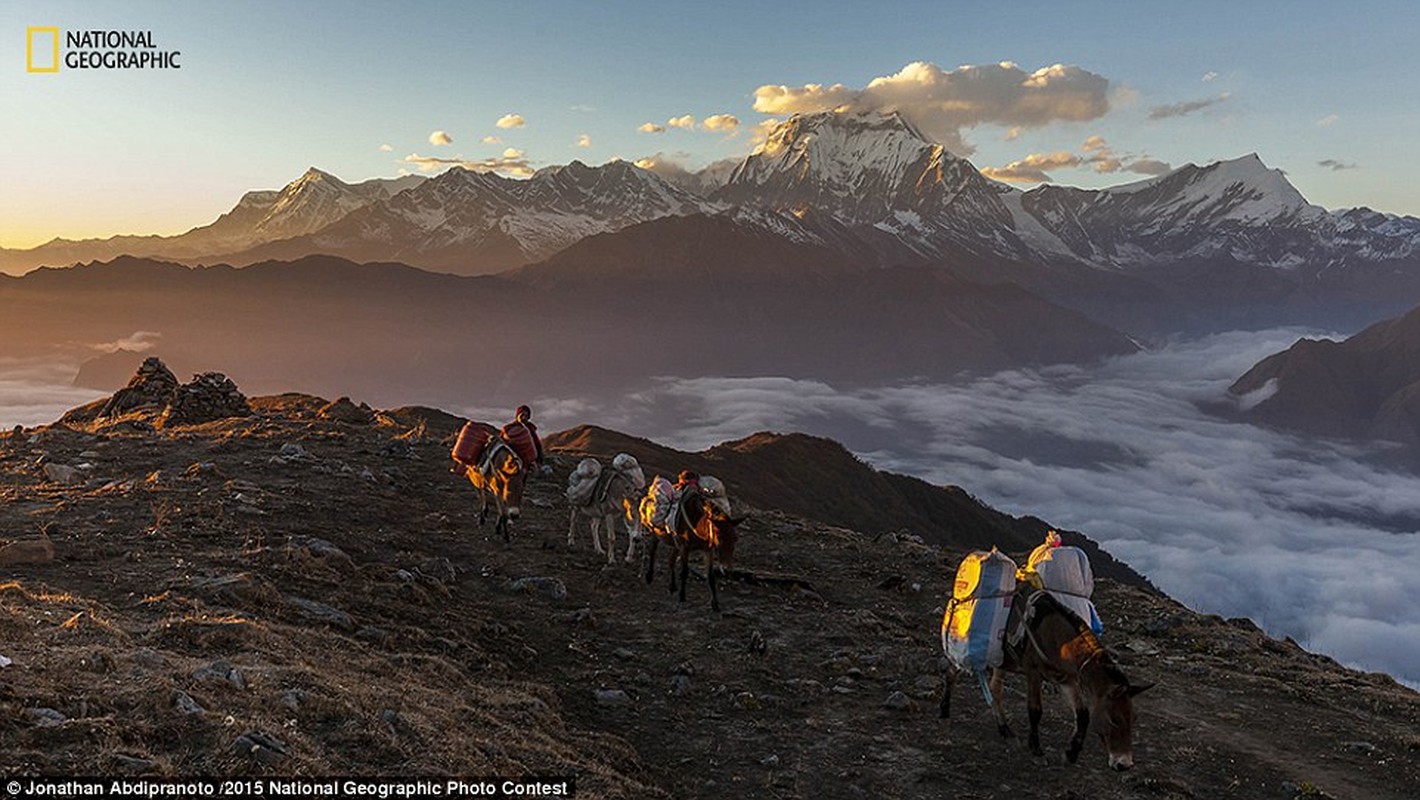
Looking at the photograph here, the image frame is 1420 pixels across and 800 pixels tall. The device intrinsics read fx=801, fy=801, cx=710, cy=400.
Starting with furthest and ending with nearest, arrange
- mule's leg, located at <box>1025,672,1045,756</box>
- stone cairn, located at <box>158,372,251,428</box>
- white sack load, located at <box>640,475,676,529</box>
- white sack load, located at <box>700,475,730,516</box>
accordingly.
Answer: stone cairn, located at <box>158,372,251,428</box> → white sack load, located at <box>640,475,676,529</box> → white sack load, located at <box>700,475,730,516</box> → mule's leg, located at <box>1025,672,1045,756</box>

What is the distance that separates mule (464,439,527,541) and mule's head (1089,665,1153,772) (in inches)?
548

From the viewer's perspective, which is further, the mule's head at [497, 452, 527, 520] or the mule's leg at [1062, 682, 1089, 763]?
the mule's head at [497, 452, 527, 520]

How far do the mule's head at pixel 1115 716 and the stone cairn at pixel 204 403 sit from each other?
3503 cm

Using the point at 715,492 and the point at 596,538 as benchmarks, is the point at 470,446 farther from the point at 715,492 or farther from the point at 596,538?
the point at 715,492

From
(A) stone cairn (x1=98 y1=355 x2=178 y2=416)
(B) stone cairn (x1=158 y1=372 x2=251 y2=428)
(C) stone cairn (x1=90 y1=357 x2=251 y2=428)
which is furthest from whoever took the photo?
(A) stone cairn (x1=98 y1=355 x2=178 y2=416)

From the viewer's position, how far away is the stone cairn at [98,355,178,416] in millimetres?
37875

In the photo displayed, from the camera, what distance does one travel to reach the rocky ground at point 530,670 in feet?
25.0

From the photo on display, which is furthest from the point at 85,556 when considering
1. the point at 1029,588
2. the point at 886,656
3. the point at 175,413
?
the point at 175,413

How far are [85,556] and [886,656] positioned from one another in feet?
45.3

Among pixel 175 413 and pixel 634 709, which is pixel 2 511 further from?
pixel 175 413

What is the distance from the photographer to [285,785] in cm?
636

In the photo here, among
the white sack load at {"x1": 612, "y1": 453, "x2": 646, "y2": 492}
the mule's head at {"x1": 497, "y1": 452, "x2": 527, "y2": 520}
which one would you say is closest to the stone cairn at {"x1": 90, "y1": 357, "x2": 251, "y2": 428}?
the mule's head at {"x1": 497, "y1": 452, "x2": 527, "y2": 520}

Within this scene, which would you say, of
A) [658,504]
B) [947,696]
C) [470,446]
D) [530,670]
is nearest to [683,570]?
[658,504]

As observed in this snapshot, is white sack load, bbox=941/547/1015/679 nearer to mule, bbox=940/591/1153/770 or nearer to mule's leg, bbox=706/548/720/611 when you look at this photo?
mule, bbox=940/591/1153/770
